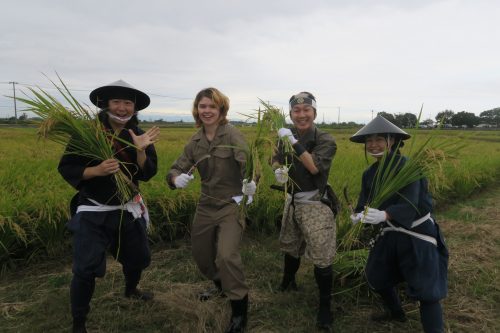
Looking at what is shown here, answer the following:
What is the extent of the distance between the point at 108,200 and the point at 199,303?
3.57 feet

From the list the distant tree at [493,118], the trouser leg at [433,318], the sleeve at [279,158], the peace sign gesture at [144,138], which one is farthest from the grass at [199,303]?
the distant tree at [493,118]

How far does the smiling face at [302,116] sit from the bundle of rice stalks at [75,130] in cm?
129

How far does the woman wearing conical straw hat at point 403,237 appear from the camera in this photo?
2238mm

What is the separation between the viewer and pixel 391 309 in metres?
2.71

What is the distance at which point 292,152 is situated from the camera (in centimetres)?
253

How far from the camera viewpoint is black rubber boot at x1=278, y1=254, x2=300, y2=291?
3.08 metres

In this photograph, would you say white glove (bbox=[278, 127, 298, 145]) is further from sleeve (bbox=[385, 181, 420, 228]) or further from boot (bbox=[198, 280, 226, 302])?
boot (bbox=[198, 280, 226, 302])

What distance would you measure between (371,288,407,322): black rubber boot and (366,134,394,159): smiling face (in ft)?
3.45

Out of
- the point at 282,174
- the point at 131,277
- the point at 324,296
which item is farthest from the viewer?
the point at 131,277

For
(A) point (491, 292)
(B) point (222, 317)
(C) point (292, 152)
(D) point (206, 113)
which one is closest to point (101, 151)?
(D) point (206, 113)

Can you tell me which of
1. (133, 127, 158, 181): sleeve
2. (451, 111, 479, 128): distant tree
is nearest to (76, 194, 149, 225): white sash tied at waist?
(133, 127, 158, 181): sleeve

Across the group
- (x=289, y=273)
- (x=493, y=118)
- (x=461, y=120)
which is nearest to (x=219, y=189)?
(x=289, y=273)

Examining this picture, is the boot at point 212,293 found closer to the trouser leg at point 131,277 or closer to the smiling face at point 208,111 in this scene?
the trouser leg at point 131,277

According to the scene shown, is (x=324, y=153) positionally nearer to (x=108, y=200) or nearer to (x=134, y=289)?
(x=108, y=200)
